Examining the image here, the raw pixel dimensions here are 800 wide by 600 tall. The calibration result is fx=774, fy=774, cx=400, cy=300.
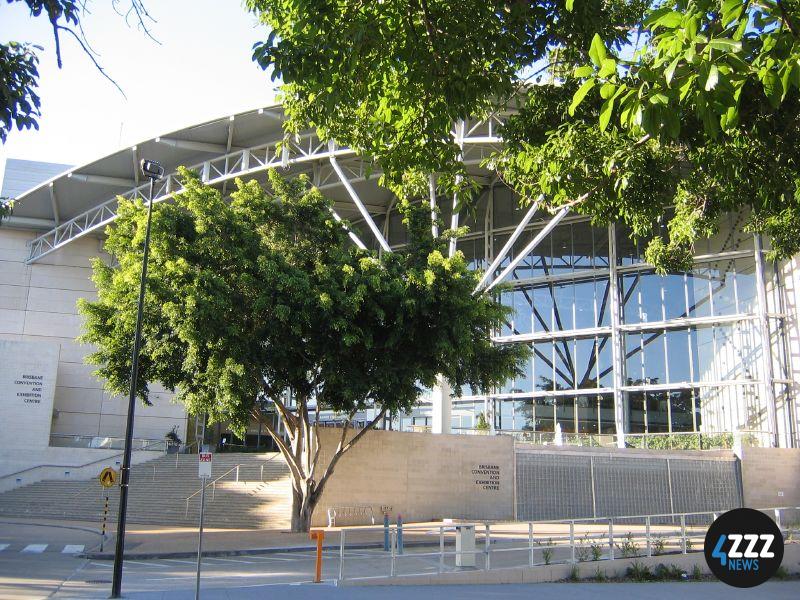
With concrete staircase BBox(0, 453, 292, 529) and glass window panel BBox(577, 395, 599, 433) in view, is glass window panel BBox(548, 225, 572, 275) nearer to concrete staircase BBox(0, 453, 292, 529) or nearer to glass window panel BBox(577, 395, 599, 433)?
glass window panel BBox(577, 395, 599, 433)

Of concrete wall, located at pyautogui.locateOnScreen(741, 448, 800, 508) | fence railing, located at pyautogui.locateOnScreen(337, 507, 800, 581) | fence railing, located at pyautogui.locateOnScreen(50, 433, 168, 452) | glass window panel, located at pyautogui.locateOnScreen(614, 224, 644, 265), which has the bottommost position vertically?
fence railing, located at pyautogui.locateOnScreen(337, 507, 800, 581)

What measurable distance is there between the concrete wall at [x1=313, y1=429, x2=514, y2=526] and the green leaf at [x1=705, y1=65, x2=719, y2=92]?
80.0 feet

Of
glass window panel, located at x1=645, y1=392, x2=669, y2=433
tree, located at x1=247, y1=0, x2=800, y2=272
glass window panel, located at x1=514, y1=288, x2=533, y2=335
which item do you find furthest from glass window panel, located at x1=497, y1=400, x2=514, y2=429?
tree, located at x1=247, y1=0, x2=800, y2=272

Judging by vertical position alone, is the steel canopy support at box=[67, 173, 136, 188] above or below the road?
above

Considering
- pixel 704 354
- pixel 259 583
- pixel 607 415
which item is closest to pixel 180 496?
pixel 259 583

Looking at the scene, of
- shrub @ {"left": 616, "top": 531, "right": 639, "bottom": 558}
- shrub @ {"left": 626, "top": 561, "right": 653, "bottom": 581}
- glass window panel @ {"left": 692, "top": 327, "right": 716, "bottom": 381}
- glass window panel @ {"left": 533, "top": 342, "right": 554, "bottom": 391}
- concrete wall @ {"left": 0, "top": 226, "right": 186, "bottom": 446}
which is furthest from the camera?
concrete wall @ {"left": 0, "top": 226, "right": 186, "bottom": 446}

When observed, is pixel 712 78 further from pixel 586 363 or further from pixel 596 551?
pixel 586 363

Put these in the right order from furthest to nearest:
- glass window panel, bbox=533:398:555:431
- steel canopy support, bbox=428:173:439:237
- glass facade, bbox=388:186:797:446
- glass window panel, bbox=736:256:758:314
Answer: glass window panel, bbox=533:398:555:431 → glass window panel, bbox=736:256:758:314 → glass facade, bbox=388:186:797:446 → steel canopy support, bbox=428:173:439:237

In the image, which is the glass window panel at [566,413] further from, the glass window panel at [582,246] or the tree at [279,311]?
the tree at [279,311]

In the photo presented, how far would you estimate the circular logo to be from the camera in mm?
5492

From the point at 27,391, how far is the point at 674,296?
113ft

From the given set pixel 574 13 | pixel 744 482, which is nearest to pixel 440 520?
pixel 744 482

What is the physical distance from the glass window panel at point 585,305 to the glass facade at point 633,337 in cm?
6

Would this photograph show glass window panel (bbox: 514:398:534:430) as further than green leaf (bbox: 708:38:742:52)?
Yes
